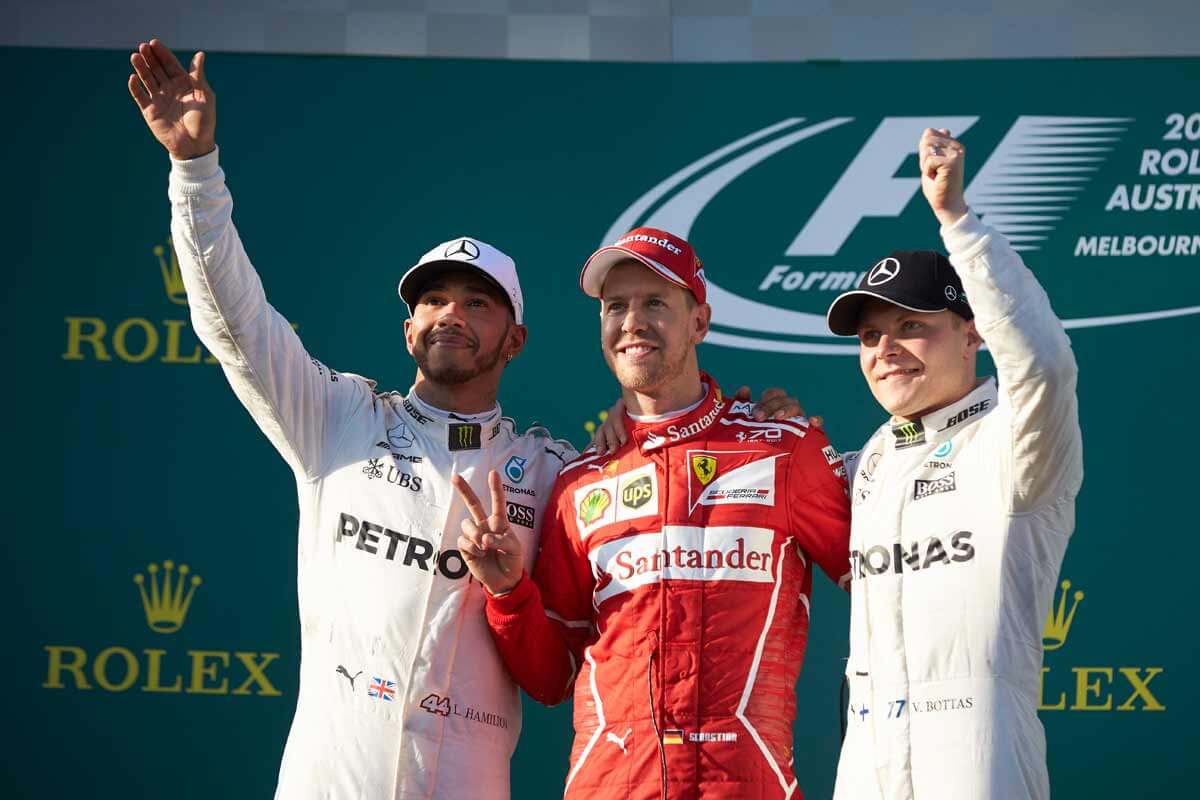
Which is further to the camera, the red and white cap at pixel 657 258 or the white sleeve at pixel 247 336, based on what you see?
the red and white cap at pixel 657 258

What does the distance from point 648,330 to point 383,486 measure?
0.62 meters

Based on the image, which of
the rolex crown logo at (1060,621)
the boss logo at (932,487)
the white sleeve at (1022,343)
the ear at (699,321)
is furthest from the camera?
the rolex crown logo at (1060,621)

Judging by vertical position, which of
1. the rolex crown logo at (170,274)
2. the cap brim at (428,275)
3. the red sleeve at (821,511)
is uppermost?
the rolex crown logo at (170,274)

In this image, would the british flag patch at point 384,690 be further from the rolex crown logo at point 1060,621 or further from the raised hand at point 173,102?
the rolex crown logo at point 1060,621

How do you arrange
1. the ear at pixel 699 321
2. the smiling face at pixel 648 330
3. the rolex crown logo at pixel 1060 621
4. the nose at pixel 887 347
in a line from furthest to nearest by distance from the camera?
the rolex crown logo at pixel 1060 621 → the ear at pixel 699 321 → the smiling face at pixel 648 330 → the nose at pixel 887 347

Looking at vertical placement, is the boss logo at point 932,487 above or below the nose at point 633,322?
below

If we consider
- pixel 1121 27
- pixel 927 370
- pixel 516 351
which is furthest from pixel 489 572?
pixel 1121 27

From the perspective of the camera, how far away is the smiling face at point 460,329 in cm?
272

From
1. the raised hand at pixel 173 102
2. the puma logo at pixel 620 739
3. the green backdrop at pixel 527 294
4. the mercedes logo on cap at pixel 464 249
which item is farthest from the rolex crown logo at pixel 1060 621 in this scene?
the raised hand at pixel 173 102

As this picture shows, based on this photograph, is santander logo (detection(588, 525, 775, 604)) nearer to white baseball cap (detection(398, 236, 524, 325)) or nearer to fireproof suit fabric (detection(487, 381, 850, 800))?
fireproof suit fabric (detection(487, 381, 850, 800))

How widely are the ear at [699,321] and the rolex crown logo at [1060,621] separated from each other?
157 centimetres

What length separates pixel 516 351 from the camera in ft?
9.53

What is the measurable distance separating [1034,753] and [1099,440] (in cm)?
178

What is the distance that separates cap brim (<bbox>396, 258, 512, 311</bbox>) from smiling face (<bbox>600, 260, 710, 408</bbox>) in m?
0.25
